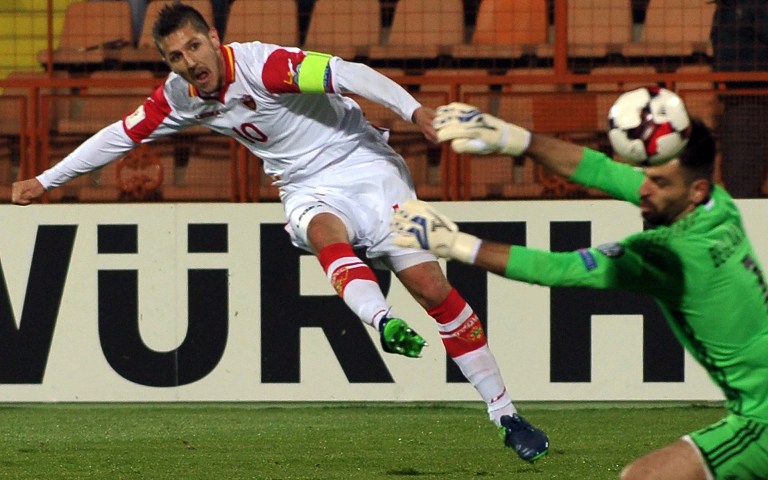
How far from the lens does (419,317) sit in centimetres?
1046

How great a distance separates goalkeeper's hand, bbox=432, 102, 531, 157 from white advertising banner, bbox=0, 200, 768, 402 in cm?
540

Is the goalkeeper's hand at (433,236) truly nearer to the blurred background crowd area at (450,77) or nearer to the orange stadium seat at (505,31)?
the blurred background crowd area at (450,77)

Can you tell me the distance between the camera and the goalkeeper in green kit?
475cm

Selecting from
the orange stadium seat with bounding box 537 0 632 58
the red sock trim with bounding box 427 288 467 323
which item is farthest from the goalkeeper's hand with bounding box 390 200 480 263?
the orange stadium seat with bounding box 537 0 632 58

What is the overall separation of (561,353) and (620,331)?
435 mm

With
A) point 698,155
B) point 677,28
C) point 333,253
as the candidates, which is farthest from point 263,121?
point 677,28

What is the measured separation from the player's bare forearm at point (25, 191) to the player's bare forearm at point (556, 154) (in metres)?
3.57

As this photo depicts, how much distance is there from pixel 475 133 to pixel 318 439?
14.2ft

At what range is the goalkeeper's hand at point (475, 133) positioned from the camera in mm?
4910

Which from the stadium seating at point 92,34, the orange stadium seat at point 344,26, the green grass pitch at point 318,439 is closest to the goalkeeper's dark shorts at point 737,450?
the green grass pitch at point 318,439

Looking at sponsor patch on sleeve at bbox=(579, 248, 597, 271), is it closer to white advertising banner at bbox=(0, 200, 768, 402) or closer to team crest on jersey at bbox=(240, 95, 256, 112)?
team crest on jersey at bbox=(240, 95, 256, 112)

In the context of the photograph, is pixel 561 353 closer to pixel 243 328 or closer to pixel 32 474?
pixel 243 328

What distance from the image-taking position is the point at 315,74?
7316 millimetres

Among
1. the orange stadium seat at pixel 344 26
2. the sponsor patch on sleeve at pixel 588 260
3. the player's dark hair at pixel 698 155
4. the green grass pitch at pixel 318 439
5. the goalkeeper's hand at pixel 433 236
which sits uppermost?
the orange stadium seat at pixel 344 26
